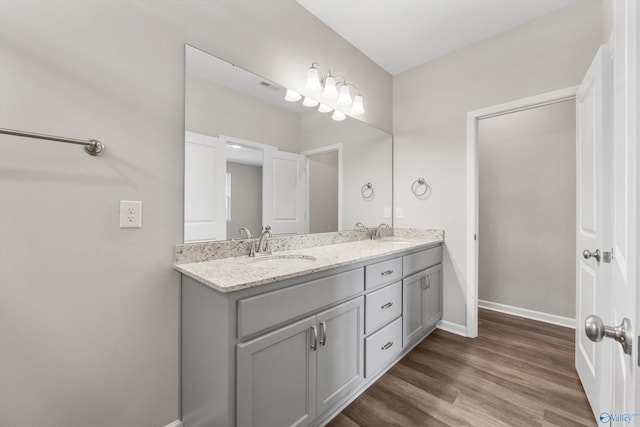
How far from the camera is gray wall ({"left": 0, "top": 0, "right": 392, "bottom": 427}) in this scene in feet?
3.32

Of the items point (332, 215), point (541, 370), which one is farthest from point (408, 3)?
point (541, 370)

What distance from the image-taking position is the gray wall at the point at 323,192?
7.20ft

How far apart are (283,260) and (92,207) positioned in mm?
973

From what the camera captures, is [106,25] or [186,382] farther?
[186,382]

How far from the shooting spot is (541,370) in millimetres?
1928

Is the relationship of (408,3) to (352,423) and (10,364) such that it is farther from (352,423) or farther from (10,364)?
(10,364)

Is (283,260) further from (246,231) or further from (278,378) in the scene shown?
(278,378)

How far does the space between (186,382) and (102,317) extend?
1.65 feet

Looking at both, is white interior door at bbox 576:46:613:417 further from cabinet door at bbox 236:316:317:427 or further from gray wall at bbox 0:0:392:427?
gray wall at bbox 0:0:392:427

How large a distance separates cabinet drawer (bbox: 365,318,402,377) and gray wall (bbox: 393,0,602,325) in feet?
3.07

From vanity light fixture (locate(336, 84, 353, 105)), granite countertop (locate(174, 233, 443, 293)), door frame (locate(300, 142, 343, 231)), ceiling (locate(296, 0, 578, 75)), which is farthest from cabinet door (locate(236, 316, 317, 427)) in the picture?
ceiling (locate(296, 0, 578, 75))

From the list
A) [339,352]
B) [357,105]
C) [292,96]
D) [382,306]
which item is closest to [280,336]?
[339,352]

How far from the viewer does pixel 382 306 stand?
1.80 meters

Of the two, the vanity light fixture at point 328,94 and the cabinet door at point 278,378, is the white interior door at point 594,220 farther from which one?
the vanity light fixture at point 328,94
